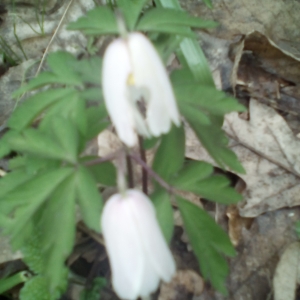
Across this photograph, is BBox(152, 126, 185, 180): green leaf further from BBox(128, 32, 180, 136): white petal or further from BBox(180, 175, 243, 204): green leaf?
BBox(128, 32, 180, 136): white petal

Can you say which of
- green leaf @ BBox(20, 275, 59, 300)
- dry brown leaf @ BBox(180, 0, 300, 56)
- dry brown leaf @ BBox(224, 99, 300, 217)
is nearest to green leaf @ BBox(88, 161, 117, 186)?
green leaf @ BBox(20, 275, 59, 300)

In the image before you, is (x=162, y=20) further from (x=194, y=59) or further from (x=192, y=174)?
(x=194, y=59)

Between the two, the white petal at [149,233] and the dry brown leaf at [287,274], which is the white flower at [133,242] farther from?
the dry brown leaf at [287,274]

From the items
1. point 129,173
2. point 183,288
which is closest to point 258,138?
point 183,288

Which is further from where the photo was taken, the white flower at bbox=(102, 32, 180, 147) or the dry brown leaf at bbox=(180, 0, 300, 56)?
the dry brown leaf at bbox=(180, 0, 300, 56)

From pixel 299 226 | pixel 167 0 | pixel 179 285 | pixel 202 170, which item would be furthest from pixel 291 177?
pixel 167 0

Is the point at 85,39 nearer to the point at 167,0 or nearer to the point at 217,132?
the point at 167,0
